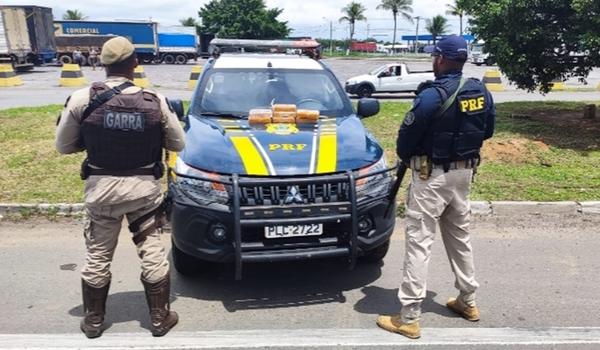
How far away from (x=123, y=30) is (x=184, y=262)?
39.1m

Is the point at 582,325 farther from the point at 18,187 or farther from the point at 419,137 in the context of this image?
the point at 18,187

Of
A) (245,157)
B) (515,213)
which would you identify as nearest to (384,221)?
(245,157)

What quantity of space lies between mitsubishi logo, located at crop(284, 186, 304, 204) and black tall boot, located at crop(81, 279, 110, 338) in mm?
1268

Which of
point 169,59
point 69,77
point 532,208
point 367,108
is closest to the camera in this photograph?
point 367,108

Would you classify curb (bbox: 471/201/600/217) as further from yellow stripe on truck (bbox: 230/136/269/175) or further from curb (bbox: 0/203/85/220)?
curb (bbox: 0/203/85/220)

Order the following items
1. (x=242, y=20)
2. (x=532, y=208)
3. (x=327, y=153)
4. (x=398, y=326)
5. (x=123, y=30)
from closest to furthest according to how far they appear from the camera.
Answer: (x=398, y=326) → (x=327, y=153) → (x=532, y=208) → (x=123, y=30) → (x=242, y=20)

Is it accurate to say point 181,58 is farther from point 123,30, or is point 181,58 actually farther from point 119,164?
point 119,164

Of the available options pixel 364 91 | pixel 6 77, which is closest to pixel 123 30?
pixel 6 77

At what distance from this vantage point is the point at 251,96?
521 centimetres

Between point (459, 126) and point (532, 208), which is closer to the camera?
point (459, 126)

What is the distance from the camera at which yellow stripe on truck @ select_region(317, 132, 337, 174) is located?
3789 mm

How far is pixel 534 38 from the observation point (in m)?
9.30

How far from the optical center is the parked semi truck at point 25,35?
1120 inches

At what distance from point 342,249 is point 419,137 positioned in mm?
960
